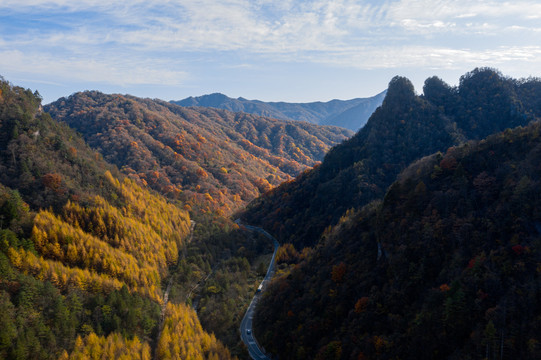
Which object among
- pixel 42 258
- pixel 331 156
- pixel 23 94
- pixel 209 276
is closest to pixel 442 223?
pixel 209 276

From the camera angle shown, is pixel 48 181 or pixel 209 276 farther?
pixel 209 276

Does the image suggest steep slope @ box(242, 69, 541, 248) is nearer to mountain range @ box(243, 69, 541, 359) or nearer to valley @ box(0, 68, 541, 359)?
valley @ box(0, 68, 541, 359)

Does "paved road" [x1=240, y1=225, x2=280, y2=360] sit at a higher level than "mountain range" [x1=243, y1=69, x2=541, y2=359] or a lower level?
lower

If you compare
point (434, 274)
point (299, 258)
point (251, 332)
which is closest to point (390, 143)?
point (299, 258)

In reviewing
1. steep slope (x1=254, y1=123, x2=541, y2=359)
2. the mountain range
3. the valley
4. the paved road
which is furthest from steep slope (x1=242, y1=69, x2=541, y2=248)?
steep slope (x1=254, y1=123, x2=541, y2=359)

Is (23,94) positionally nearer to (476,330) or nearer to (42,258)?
(42,258)

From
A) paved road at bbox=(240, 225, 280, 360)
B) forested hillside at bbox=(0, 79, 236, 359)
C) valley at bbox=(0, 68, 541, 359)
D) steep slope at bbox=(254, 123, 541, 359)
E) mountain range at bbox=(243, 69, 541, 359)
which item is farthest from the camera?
paved road at bbox=(240, 225, 280, 360)

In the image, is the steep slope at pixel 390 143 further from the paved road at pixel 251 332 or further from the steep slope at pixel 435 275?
the steep slope at pixel 435 275
